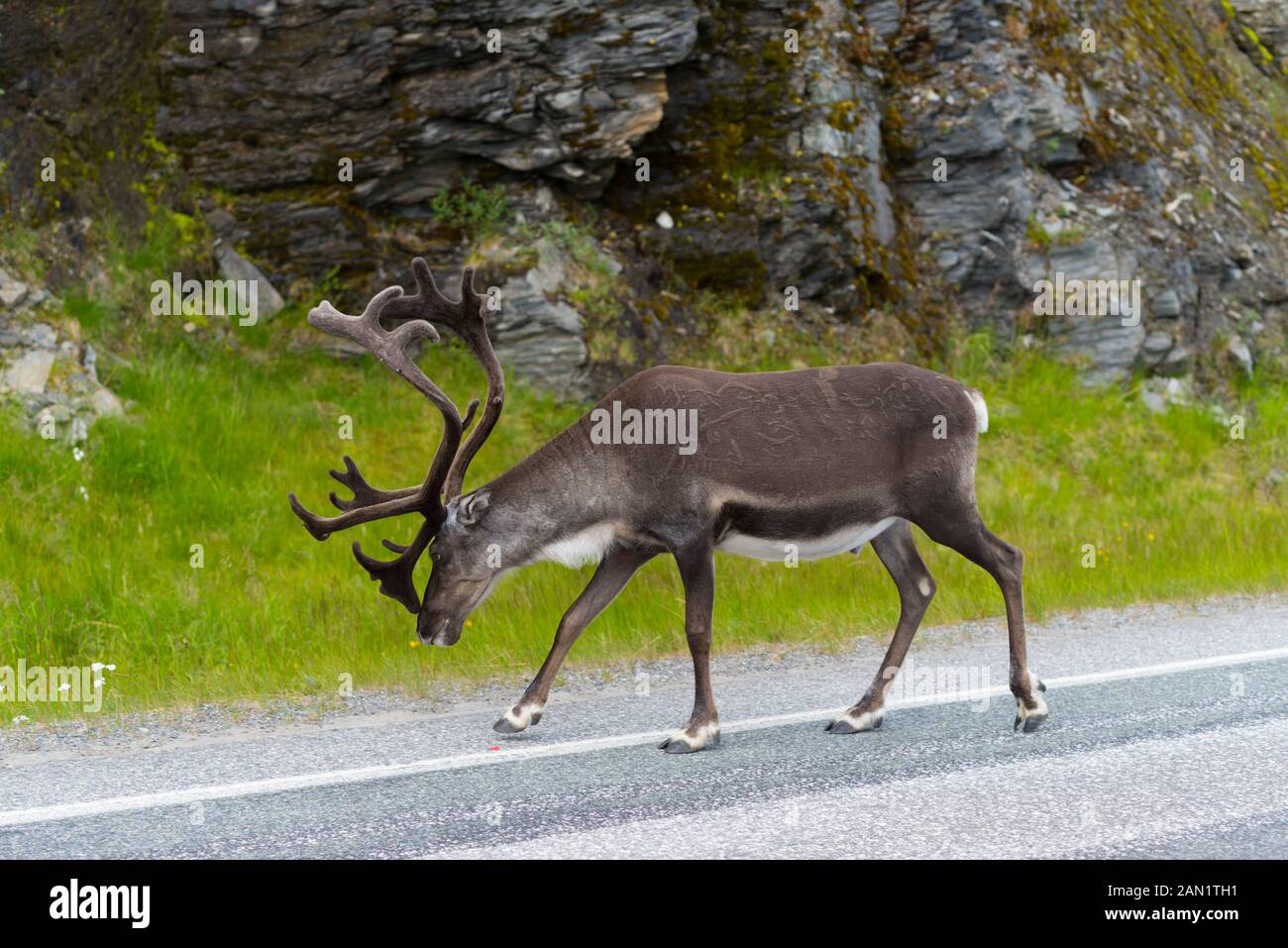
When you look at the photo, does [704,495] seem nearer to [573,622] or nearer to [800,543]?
[800,543]

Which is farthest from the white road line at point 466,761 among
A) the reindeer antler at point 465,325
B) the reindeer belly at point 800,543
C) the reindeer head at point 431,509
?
the reindeer antler at point 465,325

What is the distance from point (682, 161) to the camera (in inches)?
576

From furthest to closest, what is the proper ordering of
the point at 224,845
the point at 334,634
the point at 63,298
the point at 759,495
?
the point at 63,298
the point at 334,634
the point at 759,495
the point at 224,845

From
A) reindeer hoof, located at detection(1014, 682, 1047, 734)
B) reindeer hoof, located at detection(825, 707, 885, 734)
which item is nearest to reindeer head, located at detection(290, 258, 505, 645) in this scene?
A: reindeer hoof, located at detection(825, 707, 885, 734)

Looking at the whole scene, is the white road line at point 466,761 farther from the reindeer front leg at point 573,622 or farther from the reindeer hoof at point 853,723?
the reindeer front leg at point 573,622

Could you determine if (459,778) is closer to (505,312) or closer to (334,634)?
(334,634)

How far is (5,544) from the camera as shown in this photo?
950 centimetres

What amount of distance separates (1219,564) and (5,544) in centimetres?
900

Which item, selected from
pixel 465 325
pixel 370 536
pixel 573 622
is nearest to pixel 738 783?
pixel 573 622

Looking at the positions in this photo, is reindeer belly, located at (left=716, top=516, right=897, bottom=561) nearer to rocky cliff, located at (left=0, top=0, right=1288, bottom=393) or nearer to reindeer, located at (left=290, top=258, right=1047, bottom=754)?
reindeer, located at (left=290, top=258, right=1047, bottom=754)

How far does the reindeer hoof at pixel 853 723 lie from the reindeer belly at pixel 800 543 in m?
0.78

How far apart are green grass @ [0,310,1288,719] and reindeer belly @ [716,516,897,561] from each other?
1.83 meters

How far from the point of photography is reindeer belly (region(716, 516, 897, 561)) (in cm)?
661

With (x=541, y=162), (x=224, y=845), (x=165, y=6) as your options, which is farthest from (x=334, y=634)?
(x=165, y=6)
